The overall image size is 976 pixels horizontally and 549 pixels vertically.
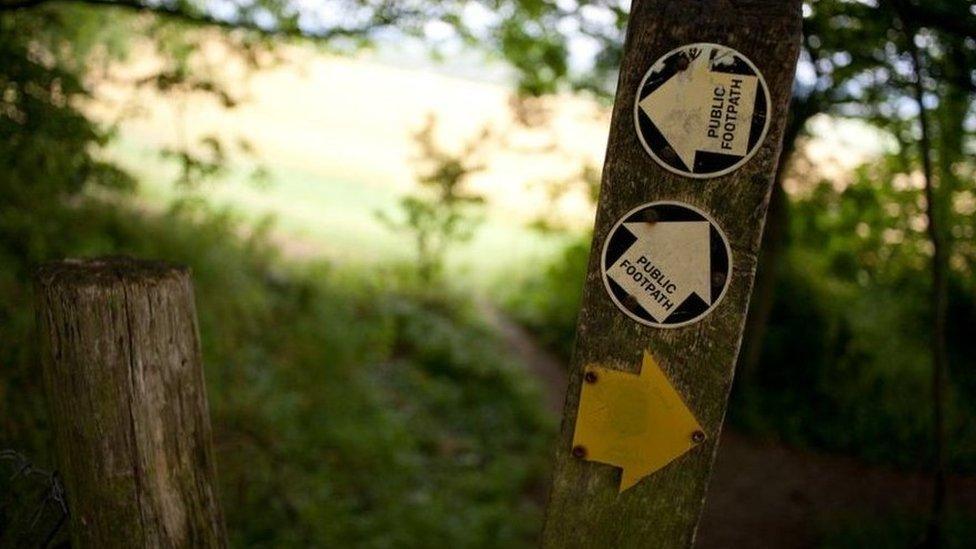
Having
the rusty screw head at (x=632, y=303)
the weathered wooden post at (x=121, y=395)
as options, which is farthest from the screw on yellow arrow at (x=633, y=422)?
the weathered wooden post at (x=121, y=395)

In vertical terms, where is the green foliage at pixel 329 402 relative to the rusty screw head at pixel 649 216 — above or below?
below

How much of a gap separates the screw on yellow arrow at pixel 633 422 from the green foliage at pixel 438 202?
7.99 metres

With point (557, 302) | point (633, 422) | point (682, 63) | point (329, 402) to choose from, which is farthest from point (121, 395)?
point (557, 302)

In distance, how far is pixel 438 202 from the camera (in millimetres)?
10023

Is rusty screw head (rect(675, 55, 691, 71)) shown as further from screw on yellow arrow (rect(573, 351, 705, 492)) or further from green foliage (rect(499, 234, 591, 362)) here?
green foliage (rect(499, 234, 591, 362))

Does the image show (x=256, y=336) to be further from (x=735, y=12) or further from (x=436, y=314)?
(x=735, y=12)

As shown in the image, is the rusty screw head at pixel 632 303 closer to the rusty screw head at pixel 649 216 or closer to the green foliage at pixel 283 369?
the rusty screw head at pixel 649 216

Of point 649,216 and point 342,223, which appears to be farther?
point 342,223

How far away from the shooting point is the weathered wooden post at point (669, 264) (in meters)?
1.40

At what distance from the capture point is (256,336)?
21.4 feet

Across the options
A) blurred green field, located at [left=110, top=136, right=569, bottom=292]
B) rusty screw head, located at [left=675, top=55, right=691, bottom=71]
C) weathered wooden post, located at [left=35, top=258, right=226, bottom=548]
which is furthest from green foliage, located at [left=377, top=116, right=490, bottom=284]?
rusty screw head, located at [left=675, top=55, right=691, bottom=71]

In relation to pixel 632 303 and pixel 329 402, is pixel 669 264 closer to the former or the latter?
pixel 632 303

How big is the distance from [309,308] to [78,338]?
233 inches

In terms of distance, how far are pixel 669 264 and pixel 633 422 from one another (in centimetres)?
36
